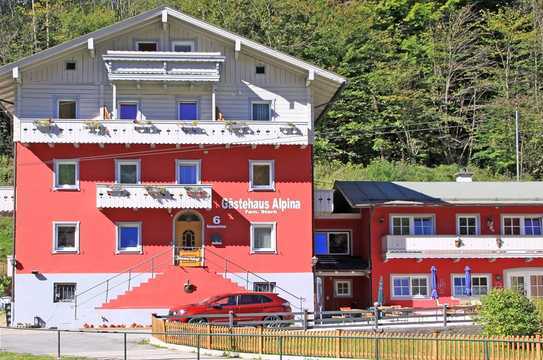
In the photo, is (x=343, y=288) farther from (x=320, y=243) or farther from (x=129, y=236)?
(x=129, y=236)

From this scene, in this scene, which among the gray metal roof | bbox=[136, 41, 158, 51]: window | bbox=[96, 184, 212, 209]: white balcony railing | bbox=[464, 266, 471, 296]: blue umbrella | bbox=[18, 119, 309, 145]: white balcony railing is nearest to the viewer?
bbox=[96, 184, 212, 209]: white balcony railing

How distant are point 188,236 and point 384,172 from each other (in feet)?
82.3

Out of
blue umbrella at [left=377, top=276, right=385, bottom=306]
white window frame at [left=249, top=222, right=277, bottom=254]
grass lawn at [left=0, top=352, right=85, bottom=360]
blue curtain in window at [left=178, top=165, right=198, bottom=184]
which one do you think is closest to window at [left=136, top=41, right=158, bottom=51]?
blue curtain in window at [left=178, top=165, right=198, bottom=184]

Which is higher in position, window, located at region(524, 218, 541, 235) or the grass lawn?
window, located at region(524, 218, 541, 235)

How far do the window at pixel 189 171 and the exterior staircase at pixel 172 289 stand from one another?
4.06 metres

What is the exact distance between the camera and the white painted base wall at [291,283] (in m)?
39.2

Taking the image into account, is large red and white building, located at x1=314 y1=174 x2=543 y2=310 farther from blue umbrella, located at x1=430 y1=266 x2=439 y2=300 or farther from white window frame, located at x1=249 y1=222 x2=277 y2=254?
white window frame, located at x1=249 y1=222 x2=277 y2=254

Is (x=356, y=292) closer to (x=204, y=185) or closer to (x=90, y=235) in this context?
(x=204, y=185)

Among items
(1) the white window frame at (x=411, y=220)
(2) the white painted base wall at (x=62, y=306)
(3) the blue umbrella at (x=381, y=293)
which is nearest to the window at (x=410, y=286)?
(3) the blue umbrella at (x=381, y=293)

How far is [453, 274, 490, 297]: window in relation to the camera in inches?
1641

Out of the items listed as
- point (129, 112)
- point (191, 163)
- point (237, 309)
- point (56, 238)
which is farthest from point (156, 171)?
point (237, 309)

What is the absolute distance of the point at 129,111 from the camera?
3972 centimetres

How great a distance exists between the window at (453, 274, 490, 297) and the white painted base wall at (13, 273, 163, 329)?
14.3 metres

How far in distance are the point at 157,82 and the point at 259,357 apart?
17356 millimetres
